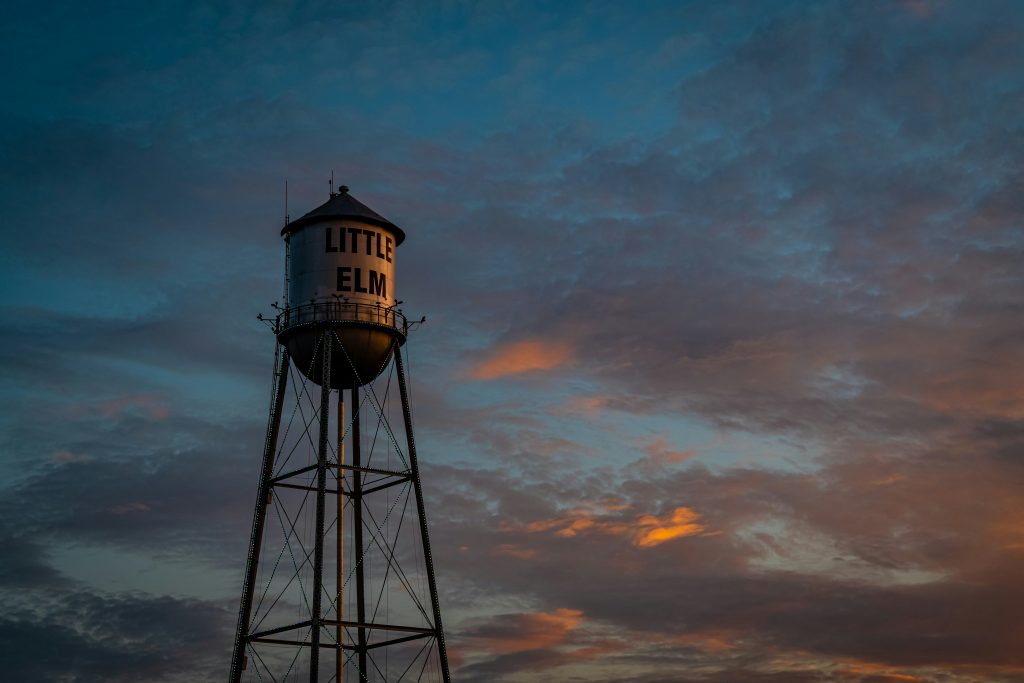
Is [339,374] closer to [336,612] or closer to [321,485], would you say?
[321,485]

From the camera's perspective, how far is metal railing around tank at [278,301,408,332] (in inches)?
1748

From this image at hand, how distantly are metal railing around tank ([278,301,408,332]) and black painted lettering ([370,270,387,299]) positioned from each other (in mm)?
596

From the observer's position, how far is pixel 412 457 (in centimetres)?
4519

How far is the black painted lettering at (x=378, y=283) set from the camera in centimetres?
4538

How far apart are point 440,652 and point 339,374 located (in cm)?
1150

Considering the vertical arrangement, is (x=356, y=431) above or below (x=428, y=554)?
above

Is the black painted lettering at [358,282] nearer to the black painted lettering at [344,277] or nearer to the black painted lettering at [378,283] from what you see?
the black painted lettering at [344,277]

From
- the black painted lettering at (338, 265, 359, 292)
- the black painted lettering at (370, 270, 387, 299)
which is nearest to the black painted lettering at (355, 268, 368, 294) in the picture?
the black painted lettering at (338, 265, 359, 292)

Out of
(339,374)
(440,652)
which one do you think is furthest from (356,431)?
(440,652)

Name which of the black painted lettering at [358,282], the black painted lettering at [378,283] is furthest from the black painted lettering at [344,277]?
the black painted lettering at [378,283]

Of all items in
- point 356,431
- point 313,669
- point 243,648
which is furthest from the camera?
point 356,431

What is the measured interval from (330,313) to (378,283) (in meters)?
2.46

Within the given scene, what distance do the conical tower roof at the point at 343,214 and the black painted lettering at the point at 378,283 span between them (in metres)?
2.10

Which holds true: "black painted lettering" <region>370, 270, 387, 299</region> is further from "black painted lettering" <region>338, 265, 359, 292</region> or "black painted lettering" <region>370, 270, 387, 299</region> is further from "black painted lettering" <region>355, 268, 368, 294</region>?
"black painted lettering" <region>338, 265, 359, 292</region>
